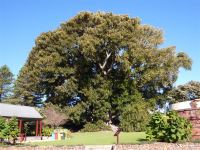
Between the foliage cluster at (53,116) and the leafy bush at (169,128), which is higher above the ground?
the foliage cluster at (53,116)

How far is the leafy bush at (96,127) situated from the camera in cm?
4538

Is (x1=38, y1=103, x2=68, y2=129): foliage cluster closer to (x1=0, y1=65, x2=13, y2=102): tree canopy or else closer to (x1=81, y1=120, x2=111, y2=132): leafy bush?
(x1=81, y1=120, x2=111, y2=132): leafy bush

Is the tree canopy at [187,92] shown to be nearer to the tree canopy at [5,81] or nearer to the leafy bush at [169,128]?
the tree canopy at [5,81]

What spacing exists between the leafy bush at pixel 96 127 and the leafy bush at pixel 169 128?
21.6m

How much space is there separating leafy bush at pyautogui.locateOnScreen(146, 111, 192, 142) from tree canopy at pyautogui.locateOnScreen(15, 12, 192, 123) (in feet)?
67.6

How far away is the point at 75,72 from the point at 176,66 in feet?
41.3

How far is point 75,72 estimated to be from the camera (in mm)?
48250

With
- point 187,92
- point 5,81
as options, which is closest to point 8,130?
point 187,92

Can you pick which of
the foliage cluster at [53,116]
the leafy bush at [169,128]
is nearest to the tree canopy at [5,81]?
the foliage cluster at [53,116]

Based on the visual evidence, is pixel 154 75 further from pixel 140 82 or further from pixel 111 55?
pixel 111 55

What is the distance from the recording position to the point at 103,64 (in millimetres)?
48688

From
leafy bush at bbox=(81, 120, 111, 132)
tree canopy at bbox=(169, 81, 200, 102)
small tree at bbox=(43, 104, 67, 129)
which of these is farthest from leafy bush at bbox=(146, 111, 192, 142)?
tree canopy at bbox=(169, 81, 200, 102)

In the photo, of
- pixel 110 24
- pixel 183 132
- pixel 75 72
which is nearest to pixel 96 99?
pixel 75 72

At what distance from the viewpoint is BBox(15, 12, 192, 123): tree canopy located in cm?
4466
